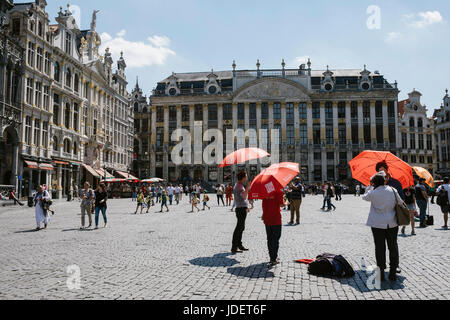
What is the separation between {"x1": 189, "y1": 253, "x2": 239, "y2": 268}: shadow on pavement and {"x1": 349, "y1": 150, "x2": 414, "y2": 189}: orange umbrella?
3.34m

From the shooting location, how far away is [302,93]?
5844cm

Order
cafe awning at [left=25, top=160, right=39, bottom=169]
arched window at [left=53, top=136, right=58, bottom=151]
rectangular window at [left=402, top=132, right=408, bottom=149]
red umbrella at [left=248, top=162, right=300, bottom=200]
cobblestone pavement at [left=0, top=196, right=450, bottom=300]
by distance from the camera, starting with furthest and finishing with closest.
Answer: rectangular window at [left=402, top=132, right=408, bottom=149]
arched window at [left=53, top=136, right=58, bottom=151]
cafe awning at [left=25, top=160, right=39, bottom=169]
red umbrella at [left=248, top=162, right=300, bottom=200]
cobblestone pavement at [left=0, top=196, right=450, bottom=300]

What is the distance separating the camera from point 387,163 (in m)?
7.86

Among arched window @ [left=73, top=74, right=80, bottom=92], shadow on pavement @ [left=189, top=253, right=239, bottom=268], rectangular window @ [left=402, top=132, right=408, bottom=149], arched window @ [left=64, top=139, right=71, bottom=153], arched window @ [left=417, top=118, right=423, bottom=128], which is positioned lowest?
shadow on pavement @ [left=189, top=253, right=239, bottom=268]

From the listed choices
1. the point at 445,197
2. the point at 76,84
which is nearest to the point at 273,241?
the point at 445,197

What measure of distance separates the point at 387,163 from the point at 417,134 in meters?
63.3

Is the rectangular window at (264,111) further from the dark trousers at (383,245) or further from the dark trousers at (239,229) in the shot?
the dark trousers at (383,245)

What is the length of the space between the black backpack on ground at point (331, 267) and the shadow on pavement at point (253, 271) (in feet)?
2.65

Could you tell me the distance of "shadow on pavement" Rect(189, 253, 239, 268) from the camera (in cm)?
715

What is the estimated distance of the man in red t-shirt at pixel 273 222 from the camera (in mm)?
7035

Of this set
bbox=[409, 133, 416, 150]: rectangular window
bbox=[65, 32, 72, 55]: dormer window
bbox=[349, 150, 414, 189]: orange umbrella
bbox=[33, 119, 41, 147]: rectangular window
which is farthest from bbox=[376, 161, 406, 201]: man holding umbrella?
bbox=[409, 133, 416, 150]: rectangular window

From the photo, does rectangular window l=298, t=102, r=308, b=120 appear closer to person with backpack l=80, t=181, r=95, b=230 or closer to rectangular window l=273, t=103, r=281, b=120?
rectangular window l=273, t=103, r=281, b=120

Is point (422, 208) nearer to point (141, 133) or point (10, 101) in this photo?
point (10, 101)
